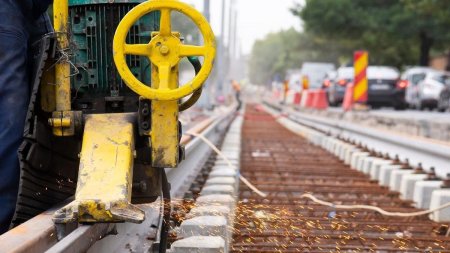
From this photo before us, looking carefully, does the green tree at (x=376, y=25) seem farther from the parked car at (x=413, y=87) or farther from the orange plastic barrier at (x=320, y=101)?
the orange plastic barrier at (x=320, y=101)

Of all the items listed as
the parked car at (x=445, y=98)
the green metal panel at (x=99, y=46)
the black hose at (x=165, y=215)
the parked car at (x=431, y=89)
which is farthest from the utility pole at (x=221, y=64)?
the green metal panel at (x=99, y=46)

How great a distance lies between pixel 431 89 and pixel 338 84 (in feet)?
10.6

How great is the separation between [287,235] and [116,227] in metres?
1.20

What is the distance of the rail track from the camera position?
367cm

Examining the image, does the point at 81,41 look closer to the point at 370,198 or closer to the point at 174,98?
the point at 174,98

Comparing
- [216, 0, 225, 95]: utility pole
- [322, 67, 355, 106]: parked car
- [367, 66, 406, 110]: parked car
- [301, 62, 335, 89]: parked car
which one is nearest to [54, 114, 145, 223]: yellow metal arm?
[367, 66, 406, 110]: parked car

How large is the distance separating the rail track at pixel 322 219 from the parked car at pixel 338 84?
15.5m

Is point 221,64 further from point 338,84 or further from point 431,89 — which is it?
point 431,89

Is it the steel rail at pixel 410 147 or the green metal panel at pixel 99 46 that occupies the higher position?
the green metal panel at pixel 99 46

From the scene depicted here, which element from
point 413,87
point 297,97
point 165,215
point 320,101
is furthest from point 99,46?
point 297,97

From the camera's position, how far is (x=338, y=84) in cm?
2250

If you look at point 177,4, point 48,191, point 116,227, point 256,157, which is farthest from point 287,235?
point 256,157

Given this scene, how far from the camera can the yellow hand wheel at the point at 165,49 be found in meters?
2.60

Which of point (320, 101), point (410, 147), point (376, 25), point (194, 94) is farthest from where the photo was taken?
point (376, 25)
